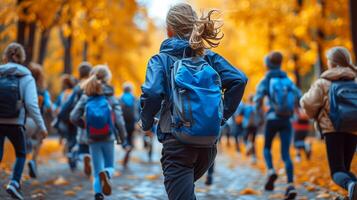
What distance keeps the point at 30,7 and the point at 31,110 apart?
5497mm

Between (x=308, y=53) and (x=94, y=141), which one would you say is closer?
(x=94, y=141)

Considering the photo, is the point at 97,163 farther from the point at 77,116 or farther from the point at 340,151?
the point at 340,151

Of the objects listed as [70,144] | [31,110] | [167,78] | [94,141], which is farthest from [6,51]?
[70,144]

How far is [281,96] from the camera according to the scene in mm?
8508

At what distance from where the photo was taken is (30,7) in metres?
11.8

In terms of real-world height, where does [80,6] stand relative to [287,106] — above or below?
above

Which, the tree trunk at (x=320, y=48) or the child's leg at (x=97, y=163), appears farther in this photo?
the tree trunk at (x=320, y=48)

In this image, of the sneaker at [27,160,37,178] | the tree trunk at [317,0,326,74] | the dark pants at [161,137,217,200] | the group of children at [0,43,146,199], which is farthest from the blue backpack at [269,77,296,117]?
the tree trunk at [317,0,326,74]

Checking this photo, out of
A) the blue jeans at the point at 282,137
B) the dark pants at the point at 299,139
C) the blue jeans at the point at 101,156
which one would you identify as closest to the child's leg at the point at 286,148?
the blue jeans at the point at 282,137

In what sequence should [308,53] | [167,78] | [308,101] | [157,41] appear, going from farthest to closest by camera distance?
1. [157,41]
2. [308,53]
3. [308,101]
4. [167,78]

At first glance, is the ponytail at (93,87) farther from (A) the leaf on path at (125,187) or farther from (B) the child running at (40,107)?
(B) the child running at (40,107)

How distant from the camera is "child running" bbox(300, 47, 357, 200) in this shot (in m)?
6.11

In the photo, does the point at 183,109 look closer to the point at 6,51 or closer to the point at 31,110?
the point at 31,110

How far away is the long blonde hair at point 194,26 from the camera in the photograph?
13.6ft
